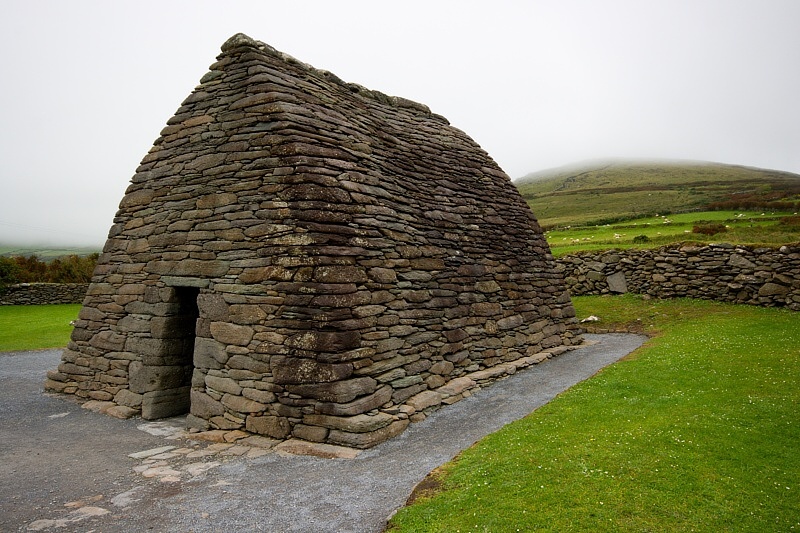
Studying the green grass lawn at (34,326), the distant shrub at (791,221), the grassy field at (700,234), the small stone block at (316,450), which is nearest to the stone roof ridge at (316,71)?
the small stone block at (316,450)

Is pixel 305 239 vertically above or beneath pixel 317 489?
above

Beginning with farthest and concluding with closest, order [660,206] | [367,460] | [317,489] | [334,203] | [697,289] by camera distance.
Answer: [660,206] → [697,289] → [334,203] → [367,460] → [317,489]

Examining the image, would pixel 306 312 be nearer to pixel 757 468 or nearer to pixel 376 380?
pixel 376 380

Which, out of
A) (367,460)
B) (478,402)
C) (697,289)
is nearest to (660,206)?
(697,289)

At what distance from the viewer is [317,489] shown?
6469 millimetres

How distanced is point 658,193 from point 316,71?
231ft

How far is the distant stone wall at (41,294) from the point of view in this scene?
31234 mm

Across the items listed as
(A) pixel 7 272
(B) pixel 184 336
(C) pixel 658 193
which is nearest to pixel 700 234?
(B) pixel 184 336

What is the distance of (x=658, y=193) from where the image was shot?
70188mm

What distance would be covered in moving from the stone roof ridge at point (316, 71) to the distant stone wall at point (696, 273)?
45.5ft

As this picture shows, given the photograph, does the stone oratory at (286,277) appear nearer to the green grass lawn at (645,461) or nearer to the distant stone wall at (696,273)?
the green grass lawn at (645,461)

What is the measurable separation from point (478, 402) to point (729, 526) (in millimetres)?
5825

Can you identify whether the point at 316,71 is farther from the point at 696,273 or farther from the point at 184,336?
the point at 696,273

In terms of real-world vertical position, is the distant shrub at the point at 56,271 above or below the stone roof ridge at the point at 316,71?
below
